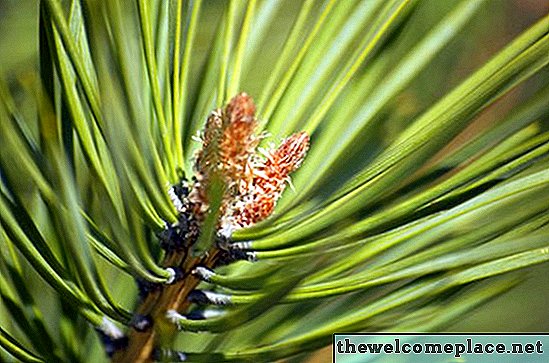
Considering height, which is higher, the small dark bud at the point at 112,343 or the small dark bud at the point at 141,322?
the small dark bud at the point at 141,322

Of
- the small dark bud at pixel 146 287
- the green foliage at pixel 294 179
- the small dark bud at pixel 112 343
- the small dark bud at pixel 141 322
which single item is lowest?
the small dark bud at pixel 112 343

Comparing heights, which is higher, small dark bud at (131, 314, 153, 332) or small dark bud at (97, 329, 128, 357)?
small dark bud at (131, 314, 153, 332)

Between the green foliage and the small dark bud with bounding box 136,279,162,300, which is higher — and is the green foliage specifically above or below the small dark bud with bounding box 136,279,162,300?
above

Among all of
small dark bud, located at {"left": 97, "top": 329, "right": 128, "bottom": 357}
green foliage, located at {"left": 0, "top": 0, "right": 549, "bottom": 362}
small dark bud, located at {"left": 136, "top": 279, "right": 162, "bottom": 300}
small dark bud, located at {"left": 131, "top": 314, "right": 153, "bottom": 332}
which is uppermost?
green foliage, located at {"left": 0, "top": 0, "right": 549, "bottom": 362}

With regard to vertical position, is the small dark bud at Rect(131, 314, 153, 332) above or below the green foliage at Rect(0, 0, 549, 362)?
below

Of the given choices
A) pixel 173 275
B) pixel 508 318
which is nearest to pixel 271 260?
pixel 173 275

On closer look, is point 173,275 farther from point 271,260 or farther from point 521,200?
point 521,200

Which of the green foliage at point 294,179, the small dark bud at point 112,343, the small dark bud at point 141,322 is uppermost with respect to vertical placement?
the green foliage at point 294,179

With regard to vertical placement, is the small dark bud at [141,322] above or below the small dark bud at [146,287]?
below
